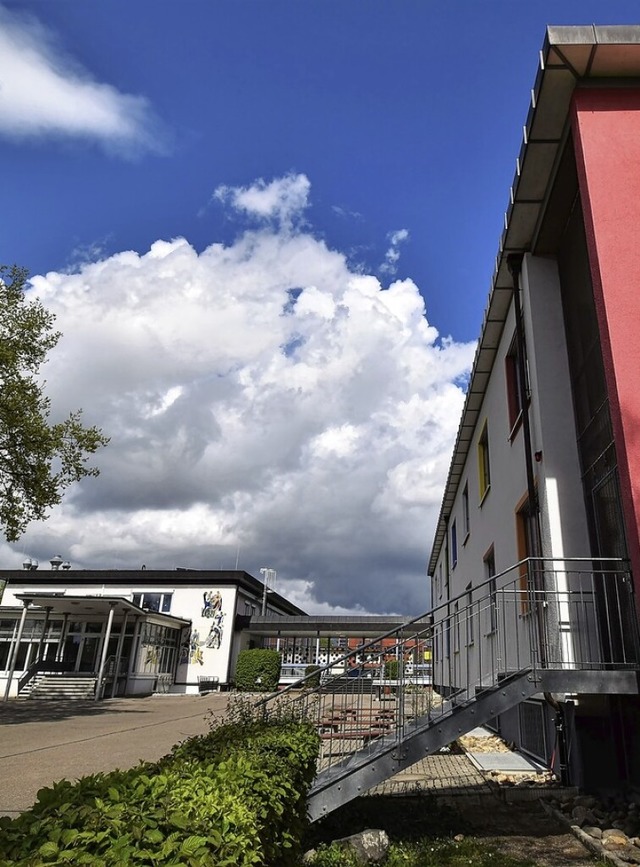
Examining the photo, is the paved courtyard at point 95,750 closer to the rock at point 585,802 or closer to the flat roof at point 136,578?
the rock at point 585,802

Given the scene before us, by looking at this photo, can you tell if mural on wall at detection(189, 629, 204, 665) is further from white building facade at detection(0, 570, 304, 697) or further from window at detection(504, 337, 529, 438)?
window at detection(504, 337, 529, 438)

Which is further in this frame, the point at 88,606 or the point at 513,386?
the point at 88,606

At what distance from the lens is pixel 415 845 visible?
600 cm

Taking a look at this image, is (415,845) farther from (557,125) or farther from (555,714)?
(557,125)

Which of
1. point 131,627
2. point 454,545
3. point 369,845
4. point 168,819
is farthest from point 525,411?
point 131,627

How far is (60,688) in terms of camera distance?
29.6 m

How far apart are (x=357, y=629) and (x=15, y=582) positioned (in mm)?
21928

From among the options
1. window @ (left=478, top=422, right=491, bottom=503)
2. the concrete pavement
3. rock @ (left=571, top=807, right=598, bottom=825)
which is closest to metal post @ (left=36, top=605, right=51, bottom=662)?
the concrete pavement

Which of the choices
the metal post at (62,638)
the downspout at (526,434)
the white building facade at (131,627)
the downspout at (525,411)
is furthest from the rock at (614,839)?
the metal post at (62,638)

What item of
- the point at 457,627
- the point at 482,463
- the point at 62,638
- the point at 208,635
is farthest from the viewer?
the point at 208,635

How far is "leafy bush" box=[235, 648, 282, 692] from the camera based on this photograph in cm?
3381

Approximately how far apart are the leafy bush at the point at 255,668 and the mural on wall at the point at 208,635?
6.86 ft

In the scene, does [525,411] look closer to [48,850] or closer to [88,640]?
[48,850]

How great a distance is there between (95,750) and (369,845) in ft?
26.7
